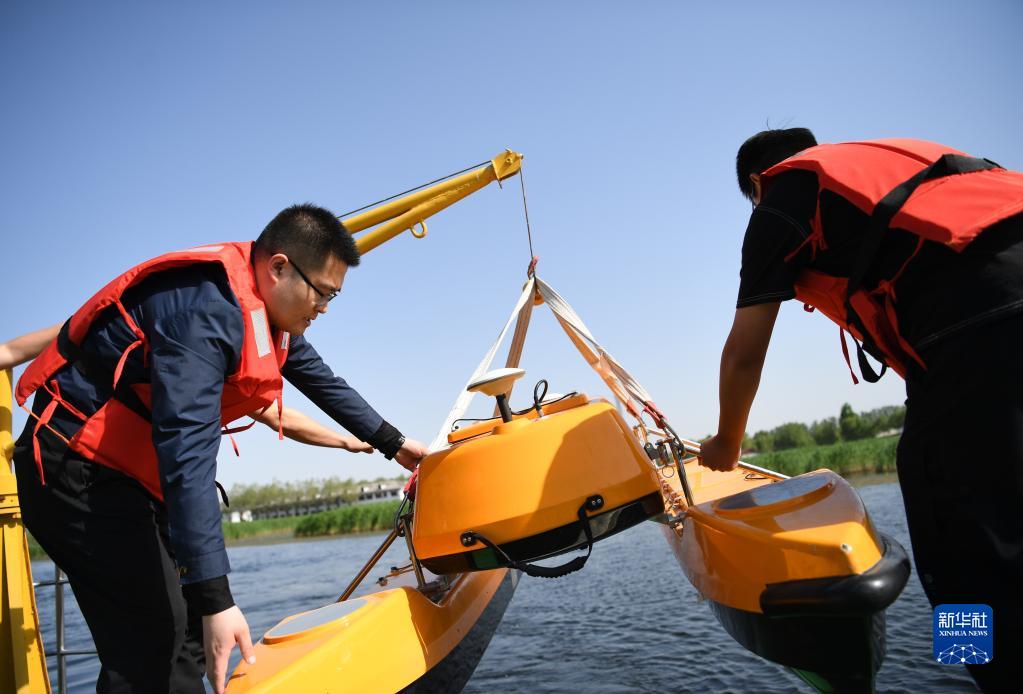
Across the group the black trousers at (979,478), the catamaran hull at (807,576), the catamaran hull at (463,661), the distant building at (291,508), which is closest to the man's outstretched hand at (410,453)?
the catamaran hull at (463,661)

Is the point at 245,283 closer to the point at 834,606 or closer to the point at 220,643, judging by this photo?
the point at 220,643

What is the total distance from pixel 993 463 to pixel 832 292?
59cm

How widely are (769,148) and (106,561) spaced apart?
274 centimetres

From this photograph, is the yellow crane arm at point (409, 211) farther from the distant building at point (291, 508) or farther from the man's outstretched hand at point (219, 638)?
the distant building at point (291, 508)

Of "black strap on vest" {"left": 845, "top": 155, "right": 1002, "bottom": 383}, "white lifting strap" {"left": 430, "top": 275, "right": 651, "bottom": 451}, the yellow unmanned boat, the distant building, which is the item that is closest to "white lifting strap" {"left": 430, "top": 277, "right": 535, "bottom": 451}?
"white lifting strap" {"left": 430, "top": 275, "right": 651, "bottom": 451}

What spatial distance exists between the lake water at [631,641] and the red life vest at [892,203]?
2872 mm

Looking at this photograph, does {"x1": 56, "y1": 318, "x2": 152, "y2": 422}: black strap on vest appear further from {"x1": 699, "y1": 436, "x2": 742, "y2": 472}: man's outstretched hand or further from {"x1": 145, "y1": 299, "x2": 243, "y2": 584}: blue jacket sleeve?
{"x1": 699, "y1": 436, "x2": 742, "y2": 472}: man's outstretched hand

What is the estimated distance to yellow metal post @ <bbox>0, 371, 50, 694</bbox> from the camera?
2561 millimetres

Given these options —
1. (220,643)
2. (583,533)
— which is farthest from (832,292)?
(220,643)

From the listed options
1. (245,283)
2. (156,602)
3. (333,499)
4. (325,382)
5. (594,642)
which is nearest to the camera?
(156,602)

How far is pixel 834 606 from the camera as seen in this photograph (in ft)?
6.15

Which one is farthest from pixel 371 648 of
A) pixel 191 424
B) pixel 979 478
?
pixel 979 478

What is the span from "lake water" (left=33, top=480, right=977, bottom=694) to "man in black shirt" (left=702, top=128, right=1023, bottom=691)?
2608 millimetres

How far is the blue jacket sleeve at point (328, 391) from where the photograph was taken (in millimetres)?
2941
